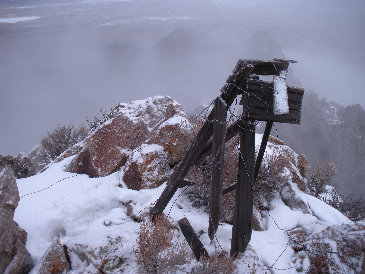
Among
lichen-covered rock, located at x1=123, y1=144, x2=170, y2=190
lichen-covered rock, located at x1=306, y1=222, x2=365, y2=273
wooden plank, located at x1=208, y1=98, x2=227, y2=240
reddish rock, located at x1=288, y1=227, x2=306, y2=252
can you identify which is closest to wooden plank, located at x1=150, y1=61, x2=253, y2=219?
wooden plank, located at x1=208, y1=98, x2=227, y2=240

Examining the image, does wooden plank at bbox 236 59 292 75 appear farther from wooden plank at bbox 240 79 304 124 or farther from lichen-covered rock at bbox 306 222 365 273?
lichen-covered rock at bbox 306 222 365 273

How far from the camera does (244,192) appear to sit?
3861 millimetres

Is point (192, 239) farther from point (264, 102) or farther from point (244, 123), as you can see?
point (264, 102)

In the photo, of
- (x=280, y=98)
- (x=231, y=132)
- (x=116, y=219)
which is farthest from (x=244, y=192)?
(x=116, y=219)

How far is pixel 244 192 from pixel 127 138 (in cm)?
503

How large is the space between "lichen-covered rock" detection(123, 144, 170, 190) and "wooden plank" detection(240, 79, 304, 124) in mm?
3522

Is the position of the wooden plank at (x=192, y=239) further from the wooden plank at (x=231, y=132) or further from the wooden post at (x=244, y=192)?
the wooden plank at (x=231, y=132)

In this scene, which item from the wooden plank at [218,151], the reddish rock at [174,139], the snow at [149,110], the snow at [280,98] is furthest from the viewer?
the snow at [149,110]

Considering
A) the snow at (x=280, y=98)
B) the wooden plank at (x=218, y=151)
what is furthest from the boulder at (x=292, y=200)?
the snow at (x=280, y=98)

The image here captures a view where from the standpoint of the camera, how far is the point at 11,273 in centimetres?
371

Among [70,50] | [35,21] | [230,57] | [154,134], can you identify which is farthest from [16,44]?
[154,134]

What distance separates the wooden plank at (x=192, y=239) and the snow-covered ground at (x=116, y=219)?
0.19 metres

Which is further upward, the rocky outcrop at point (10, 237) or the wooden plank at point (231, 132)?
the wooden plank at point (231, 132)

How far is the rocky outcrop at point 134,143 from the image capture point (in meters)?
6.27
